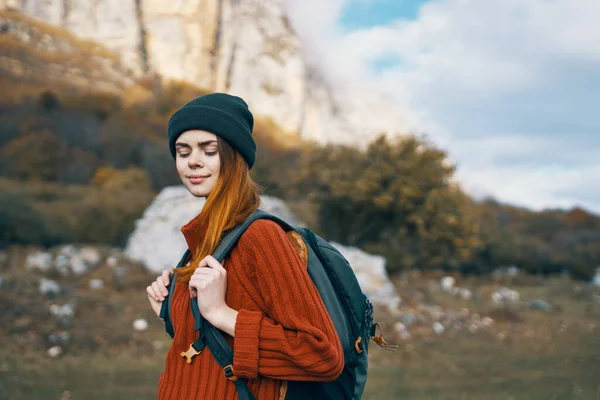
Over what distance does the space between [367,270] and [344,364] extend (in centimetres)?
1231

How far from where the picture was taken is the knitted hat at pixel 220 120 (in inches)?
72.7

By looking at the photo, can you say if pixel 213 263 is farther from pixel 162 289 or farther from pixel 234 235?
pixel 162 289

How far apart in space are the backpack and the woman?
3cm

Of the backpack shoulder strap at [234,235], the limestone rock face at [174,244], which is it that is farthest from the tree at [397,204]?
the backpack shoulder strap at [234,235]

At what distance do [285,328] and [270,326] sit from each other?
44mm

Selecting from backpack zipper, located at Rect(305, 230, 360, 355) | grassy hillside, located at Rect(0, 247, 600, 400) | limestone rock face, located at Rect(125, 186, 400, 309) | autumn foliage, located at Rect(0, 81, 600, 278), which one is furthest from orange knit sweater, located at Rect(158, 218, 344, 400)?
autumn foliage, located at Rect(0, 81, 600, 278)

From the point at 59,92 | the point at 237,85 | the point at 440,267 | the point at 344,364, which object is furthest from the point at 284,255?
the point at 237,85

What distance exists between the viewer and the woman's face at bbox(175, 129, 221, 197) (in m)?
1.86

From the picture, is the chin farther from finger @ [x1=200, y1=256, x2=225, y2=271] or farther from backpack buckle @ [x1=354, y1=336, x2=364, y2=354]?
backpack buckle @ [x1=354, y1=336, x2=364, y2=354]

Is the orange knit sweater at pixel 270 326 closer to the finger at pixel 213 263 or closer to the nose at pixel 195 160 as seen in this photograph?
the finger at pixel 213 263

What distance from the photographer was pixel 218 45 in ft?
229

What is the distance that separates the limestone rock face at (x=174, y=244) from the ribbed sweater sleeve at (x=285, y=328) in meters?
11.5

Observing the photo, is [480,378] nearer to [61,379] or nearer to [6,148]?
[61,379]

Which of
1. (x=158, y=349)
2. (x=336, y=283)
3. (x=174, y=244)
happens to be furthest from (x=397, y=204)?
(x=336, y=283)
